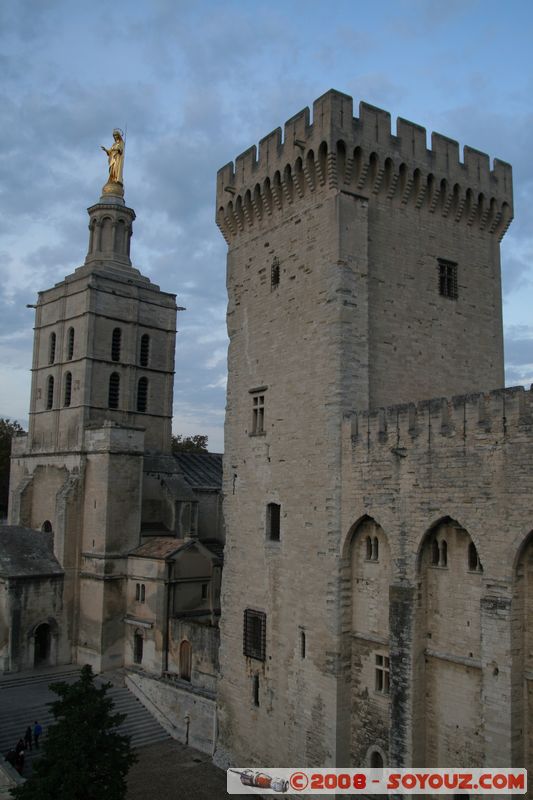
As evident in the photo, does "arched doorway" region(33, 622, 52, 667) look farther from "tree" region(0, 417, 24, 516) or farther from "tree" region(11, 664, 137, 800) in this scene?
"tree" region(0, 417, 24, 516)

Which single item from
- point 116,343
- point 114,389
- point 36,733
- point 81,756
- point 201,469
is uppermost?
point 116,343

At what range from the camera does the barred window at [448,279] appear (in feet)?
73.3

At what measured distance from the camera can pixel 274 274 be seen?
2289 cm

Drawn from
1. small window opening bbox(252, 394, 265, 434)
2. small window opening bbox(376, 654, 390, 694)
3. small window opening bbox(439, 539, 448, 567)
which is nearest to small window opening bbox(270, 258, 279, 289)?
small window opening bbox(252, 394, 265, 434)

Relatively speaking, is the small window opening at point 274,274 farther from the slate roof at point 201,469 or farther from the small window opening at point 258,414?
the slate roof at point 201,469

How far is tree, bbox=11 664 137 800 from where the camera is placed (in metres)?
16.0

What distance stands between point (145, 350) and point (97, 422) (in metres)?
6.33

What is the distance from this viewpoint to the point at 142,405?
1619 inches

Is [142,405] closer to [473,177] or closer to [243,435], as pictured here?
[243,435]

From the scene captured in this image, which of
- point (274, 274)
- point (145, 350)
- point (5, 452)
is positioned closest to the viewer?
point (274, 274)

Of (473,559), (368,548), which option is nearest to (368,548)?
(368,548)

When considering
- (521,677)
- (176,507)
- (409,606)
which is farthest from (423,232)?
(176,507)

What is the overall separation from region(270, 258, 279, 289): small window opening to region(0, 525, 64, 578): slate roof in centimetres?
1982

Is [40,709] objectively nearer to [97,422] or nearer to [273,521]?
[273,521]
